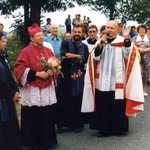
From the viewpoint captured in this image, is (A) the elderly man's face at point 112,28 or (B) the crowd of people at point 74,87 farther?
(A) the elderly man's face at point 112,28

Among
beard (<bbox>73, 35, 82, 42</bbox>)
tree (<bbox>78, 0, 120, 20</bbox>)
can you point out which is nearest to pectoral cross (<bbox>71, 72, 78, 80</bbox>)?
beard (<bbox>73, 35, 82, 42</bbox>)

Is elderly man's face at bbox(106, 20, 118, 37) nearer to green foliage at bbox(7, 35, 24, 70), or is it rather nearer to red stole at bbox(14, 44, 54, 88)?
red stole at bbox(14, 44, 54, 88)

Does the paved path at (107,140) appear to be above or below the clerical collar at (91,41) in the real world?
below

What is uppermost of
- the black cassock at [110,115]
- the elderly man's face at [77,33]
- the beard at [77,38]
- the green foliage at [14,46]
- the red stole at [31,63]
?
the elderly man's face at [77,33]

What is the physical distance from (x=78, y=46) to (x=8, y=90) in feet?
8.24

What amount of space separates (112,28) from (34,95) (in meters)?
1.93

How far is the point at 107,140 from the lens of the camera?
25.5 ft

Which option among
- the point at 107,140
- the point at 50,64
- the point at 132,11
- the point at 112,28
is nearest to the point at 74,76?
the point at 112,28

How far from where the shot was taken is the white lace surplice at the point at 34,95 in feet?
22.9

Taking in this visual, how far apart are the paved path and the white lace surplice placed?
0.86 m

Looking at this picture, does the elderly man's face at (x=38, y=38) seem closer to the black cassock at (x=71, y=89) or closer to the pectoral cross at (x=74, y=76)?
the black cassock at (x=71, y=89)

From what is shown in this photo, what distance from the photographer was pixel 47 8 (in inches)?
921

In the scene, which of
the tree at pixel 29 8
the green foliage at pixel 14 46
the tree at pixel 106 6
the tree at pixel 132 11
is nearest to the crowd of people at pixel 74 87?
the green foliage at pixel 14 46

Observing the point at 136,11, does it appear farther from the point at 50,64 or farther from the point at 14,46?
the point at 50,64
